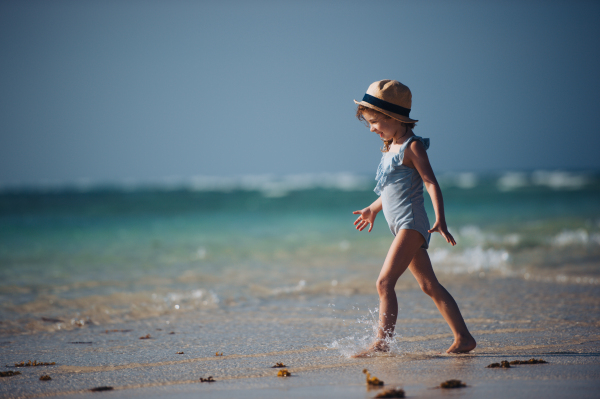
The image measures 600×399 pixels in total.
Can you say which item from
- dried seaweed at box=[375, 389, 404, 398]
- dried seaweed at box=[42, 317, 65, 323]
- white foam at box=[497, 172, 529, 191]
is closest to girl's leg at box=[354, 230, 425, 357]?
dried seaweed at box=[375, 389, 404, 398]

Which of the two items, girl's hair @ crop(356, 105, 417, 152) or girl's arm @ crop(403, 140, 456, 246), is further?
girl's hair @ crop(356, 105, 417, 152)

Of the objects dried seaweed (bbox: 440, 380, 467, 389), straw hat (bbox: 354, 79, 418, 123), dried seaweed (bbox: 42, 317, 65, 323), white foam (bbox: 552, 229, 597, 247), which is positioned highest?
straw hat (bbox: 354, 79, 418, 123)

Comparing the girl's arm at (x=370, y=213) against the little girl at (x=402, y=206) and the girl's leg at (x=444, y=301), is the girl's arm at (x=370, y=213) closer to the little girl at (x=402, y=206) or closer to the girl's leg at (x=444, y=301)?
the little girl at (x=402, y=206)

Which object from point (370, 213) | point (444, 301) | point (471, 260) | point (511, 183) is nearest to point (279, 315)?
Result: point (370, 213)

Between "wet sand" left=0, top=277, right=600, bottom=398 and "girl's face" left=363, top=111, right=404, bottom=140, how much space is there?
125 centimetres

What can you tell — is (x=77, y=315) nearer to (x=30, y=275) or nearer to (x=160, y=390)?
(x=160, y=390)

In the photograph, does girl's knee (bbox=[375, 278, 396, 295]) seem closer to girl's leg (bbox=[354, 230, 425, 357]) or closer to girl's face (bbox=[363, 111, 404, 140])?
girl's leg (bbox=[354, 230, 425, 357])

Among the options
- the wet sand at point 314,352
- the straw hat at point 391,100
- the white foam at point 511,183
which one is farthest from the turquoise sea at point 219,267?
the white foam at point 511,183

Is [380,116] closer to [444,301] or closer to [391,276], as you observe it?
[391,276]

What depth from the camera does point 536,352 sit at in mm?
2848

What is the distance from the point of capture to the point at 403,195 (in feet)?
9.36

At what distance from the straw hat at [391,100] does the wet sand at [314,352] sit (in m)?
1.35

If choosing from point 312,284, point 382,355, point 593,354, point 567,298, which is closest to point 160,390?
point 382,355

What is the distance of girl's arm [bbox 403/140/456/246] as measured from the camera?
8.71ft
